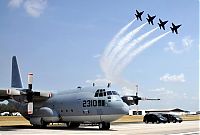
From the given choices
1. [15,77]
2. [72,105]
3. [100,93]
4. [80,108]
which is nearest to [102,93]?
[100,93]

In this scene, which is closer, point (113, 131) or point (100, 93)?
point (113, 131)

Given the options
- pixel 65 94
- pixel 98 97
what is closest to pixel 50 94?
pixel 65 94

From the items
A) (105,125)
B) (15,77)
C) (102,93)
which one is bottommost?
(105,125)

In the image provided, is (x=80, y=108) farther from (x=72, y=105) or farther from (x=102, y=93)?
(x=102, y=93)

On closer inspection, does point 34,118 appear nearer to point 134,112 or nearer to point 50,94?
point 50,94

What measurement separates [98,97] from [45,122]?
825cm

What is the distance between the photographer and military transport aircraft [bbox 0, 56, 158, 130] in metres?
30.3

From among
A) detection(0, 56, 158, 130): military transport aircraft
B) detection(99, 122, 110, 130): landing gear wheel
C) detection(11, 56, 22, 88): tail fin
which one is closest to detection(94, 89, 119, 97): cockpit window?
detection(0, 56, 158, 130): military transport aircraft

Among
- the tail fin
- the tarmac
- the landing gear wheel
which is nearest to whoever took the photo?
the tarmac

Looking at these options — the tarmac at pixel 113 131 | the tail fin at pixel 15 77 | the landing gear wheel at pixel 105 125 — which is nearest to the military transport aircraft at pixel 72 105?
the landing gear wheel at pixel 105 125

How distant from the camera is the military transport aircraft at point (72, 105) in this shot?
30.3 meters

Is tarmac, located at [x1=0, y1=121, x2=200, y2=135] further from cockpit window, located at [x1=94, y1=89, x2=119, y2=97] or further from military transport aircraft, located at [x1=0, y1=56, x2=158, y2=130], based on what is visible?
cockpit window, located at [x1=94, y1=89, x2=119, y2=97]

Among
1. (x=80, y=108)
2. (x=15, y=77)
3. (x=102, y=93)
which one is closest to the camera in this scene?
(x=102, y=93)

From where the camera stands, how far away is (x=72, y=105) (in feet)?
110
